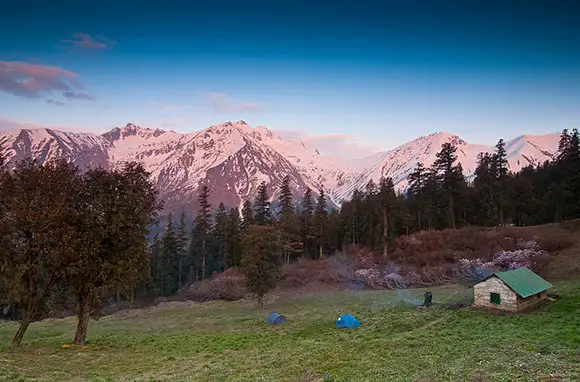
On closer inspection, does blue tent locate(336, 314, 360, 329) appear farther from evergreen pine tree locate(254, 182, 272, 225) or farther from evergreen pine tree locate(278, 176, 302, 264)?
evergreen pine tree locate(254, 182, 272, 225)

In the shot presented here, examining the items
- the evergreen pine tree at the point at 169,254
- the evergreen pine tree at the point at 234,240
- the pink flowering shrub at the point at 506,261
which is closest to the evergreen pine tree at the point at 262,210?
the evergreen pine tree at the point at 234,240

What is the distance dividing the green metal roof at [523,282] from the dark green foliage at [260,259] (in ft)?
92.2

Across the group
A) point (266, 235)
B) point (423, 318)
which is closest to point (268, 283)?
point (266, 235)

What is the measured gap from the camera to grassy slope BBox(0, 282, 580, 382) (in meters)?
19.2

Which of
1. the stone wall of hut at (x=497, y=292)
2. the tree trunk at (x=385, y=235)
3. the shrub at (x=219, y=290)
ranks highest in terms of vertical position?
the tree trunk at (x=385, y=235)

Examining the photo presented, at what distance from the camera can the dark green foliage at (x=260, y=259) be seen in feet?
170

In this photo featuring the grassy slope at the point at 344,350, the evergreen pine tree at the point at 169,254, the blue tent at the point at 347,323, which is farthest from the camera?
the evergreen pine tree at the point at 169,254

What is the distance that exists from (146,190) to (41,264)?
8893mm

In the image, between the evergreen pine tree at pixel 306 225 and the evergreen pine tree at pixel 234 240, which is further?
the evergreen pine tree at pixel 306 225

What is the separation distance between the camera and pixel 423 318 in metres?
32.8

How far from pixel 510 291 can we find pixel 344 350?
610 inches

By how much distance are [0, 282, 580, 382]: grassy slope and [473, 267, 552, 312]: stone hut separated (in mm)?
1436

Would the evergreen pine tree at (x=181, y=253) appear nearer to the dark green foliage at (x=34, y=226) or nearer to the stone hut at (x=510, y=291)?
the dark green foliage at (x=34, y=226)

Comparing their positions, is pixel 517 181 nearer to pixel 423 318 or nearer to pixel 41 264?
pixel 423 318
